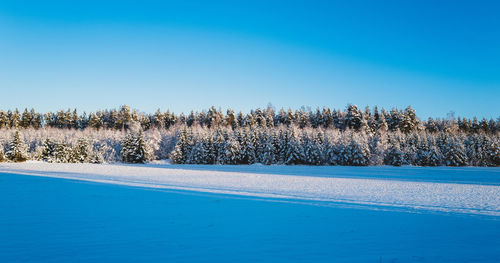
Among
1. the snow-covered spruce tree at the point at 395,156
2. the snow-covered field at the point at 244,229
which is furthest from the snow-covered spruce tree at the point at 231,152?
the snow-covered field at the point at 244,229

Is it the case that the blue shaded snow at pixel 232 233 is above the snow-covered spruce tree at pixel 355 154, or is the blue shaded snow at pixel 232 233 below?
below

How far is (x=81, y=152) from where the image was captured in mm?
55531

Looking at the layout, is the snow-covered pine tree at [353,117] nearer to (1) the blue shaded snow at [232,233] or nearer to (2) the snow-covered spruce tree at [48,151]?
(2) the snow-covered spruce tree at [48,151]

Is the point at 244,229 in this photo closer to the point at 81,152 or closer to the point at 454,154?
the point at 81,152

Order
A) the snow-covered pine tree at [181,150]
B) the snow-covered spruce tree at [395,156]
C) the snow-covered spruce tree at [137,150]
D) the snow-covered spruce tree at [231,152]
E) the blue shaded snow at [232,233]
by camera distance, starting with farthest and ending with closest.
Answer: the snow-covered pine tree at [181,150] → the snow-covered spruce tree at [231,152] → the snow-covered spruce tree at [137,150] → the snow-covered spruce tree at [395,156] → the blue shaded snow at [232,233]

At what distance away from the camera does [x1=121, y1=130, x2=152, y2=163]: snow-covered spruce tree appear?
5547cm

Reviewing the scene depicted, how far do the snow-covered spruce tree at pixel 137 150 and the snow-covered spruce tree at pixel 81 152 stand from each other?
6.65 m

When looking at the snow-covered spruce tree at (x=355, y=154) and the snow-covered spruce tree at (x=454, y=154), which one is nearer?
the snow-covered spruce tree at (x=355, y=154)

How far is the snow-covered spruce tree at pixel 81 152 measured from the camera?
5494 cm

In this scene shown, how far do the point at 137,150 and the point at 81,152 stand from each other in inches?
434

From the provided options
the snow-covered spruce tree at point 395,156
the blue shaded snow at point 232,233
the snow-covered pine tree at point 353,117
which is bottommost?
the blue shaded snow at point 232,233

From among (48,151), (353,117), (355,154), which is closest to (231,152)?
(355,154)

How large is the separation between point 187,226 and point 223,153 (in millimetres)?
49474

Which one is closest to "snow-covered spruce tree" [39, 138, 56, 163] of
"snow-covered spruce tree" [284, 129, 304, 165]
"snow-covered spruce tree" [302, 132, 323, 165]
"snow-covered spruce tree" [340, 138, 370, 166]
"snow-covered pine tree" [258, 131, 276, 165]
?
"snow-covered pine tree" [258, 131, 276, 165]
